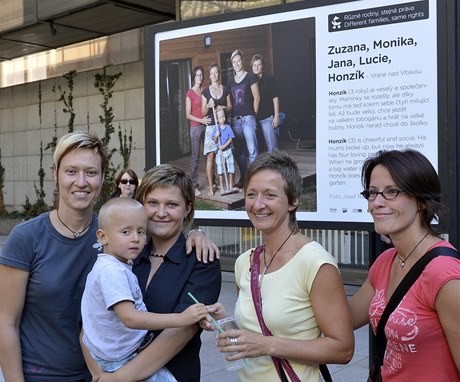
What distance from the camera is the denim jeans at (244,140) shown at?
3.46 meters

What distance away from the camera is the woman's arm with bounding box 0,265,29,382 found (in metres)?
2.34

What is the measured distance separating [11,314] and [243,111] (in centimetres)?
184

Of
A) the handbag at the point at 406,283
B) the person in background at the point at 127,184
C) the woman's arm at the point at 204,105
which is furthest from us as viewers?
the person in background at the point at 127,184

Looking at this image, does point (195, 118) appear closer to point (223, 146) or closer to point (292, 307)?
point (223, 146)

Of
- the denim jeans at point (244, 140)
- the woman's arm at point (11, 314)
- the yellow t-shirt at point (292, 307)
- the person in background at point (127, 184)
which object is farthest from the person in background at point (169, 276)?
the person in background at point (127, 184)

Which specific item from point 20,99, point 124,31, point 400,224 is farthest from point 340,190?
point 20,99

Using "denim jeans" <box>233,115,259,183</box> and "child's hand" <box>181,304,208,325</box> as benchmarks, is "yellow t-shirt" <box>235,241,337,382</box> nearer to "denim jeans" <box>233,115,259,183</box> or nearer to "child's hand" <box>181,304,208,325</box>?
"child's hand" <box>181,304,208,325</box>

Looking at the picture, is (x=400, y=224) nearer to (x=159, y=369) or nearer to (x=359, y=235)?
(x=159, y=369)

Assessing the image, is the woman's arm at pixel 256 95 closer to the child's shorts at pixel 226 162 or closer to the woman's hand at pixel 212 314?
the child's shorts at pixel 226 162

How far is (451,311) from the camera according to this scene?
6.20 ft

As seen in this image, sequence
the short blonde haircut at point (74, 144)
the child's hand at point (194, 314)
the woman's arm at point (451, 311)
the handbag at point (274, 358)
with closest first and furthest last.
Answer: the woman's arm at point (451, 311)
the child's hand at point (194, 314)
the handbag at point (274, 358)
the short blonde haircut at point (74, 144)

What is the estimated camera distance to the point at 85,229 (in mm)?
2543

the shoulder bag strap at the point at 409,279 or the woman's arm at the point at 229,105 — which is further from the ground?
the woman's arm at the point at 229,105

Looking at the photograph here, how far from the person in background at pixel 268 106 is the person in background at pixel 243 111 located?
1.3 inches
